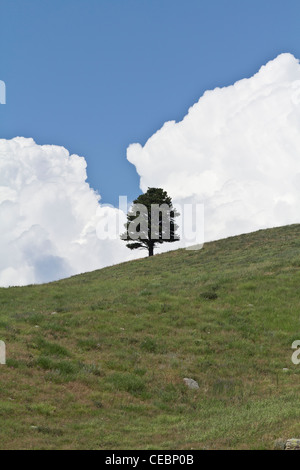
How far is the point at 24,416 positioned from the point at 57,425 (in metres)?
1.02

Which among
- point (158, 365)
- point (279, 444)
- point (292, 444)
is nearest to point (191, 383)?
point (158, 365)

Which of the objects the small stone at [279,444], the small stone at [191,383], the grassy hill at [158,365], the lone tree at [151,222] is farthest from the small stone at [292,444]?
the lone tree at [151,222]

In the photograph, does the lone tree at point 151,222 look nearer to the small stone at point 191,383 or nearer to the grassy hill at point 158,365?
the grassy hill at point 158,365

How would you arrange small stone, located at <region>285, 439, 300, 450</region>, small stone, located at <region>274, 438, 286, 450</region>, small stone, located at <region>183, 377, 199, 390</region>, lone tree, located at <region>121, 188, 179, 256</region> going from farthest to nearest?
lone tree, located at <region>121, 188, 179, 256</region> < small stone, located at <region>183, 377, 199, 390</region> < small stone, located at <region>274, 438, 286, 450</region> < small stone, located at <region>285, 439, 300, 450</region>

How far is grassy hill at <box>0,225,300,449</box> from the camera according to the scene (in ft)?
38.4

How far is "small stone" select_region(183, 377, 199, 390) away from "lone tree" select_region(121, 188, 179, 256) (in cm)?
4750

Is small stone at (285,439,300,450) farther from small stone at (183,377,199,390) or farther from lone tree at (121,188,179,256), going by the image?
lone tree at (121,188,179,256)

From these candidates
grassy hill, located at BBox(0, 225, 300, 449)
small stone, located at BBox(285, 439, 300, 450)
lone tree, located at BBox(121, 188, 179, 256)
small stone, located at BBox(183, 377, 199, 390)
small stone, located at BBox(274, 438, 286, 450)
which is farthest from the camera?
lone tree, located at BBox(121, 188, 179, 256)

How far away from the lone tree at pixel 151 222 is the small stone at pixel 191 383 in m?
47.5

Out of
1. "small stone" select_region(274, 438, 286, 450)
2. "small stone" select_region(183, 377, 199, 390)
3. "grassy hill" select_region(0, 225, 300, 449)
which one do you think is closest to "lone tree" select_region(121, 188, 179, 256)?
"grassy hill" select_region(0, 225, 300, 449)

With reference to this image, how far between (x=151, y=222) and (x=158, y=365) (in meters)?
47.6

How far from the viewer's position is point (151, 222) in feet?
214

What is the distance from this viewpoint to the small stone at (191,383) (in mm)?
16656

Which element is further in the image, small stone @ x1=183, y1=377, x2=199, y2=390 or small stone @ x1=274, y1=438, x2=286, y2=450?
small stone @ x1=183, y1=377, x2=199, y2=390
